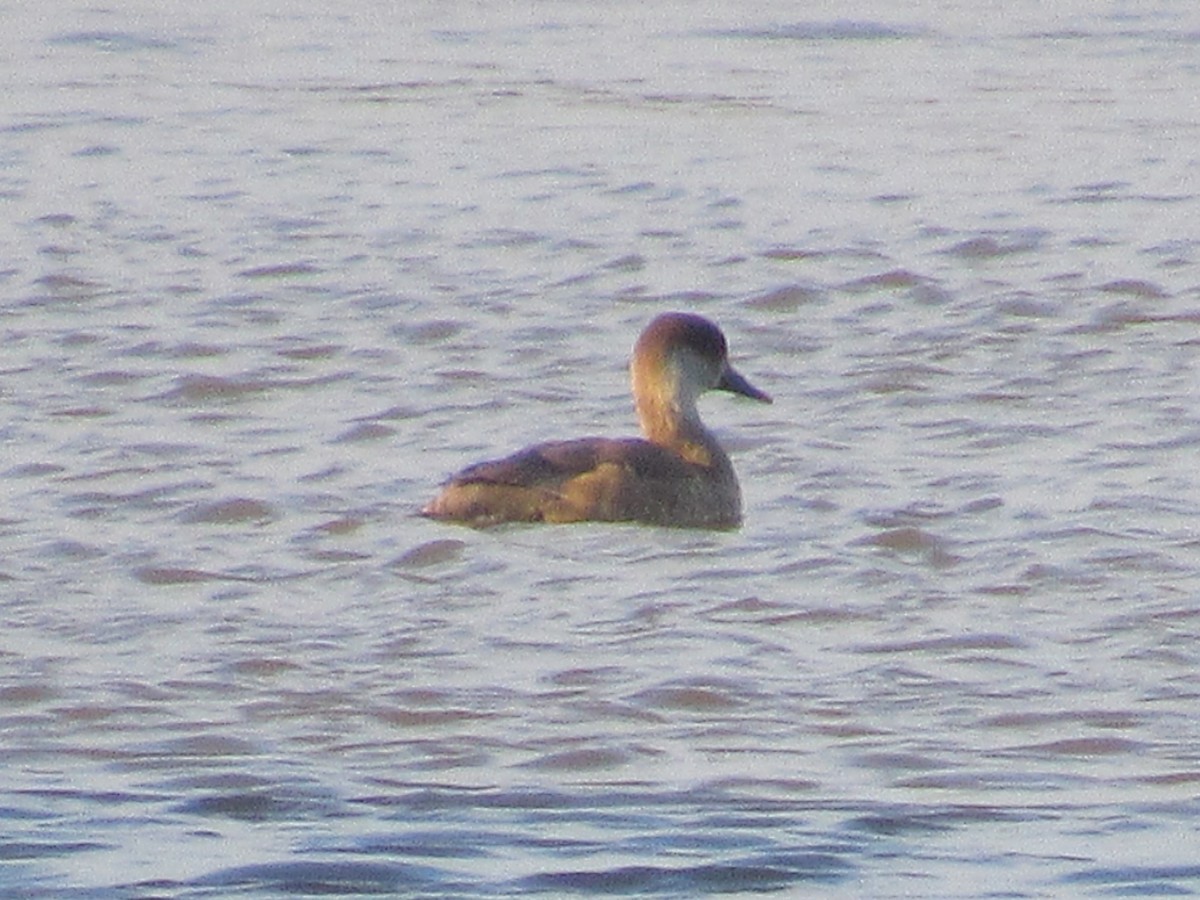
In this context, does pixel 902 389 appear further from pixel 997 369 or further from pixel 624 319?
pixel 624 319

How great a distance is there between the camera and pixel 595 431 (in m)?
10.9

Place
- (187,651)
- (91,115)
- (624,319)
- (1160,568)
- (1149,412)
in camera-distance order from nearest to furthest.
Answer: (187,651)
(1160,568)
(1149,412)
(624,319)
(91,115)

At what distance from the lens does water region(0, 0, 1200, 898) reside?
664 centimetres

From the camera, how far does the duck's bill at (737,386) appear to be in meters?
10.6

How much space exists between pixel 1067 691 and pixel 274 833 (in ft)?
6.72

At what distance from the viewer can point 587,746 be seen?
7234mm

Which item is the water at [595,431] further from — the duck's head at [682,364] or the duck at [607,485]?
the duck's head at [682,364]

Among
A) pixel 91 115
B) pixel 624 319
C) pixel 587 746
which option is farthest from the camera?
pixel 91 115

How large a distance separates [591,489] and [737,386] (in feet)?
3.51

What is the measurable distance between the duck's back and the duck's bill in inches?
27.2

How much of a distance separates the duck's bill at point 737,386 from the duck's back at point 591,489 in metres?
0.69

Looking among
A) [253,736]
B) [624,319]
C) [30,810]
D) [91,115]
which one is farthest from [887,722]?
[91,115]

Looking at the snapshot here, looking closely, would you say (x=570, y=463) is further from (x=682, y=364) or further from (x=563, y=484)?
(x=682, y=364)

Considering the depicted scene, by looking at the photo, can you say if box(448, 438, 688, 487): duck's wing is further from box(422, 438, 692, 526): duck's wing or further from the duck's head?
the duck's head
